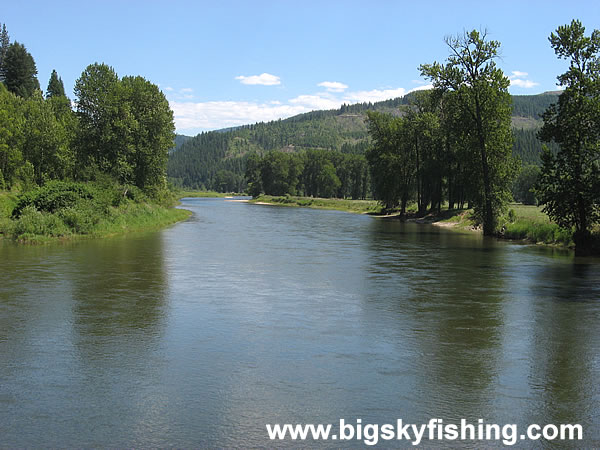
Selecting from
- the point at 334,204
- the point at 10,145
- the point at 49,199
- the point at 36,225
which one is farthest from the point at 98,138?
the point at 334,204

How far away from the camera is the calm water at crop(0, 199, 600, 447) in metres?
9.51

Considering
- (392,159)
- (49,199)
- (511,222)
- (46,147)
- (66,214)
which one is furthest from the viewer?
(392,159)

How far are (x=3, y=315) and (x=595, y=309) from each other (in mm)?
19165

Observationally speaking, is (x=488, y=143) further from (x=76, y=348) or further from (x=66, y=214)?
(x=76, y=348)

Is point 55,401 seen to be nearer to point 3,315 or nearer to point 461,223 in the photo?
point 3,315

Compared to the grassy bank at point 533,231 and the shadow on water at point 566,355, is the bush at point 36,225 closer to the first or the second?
the shadow on water at point 566,355

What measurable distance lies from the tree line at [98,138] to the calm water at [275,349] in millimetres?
35753

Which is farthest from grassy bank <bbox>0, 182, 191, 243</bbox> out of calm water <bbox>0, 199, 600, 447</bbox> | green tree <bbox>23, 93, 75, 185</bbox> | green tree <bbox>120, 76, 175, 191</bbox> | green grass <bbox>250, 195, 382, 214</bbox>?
green grass <bbox>250, 195, 382, 214</bbox>

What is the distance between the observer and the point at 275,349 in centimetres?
1379

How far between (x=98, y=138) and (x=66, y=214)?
71.7ft

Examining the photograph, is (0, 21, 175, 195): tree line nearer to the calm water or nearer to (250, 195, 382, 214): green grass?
the calm water

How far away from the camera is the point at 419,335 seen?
50.2 feet

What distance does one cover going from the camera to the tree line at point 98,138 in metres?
62.0

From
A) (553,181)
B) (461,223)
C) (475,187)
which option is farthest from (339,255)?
(461,223)
